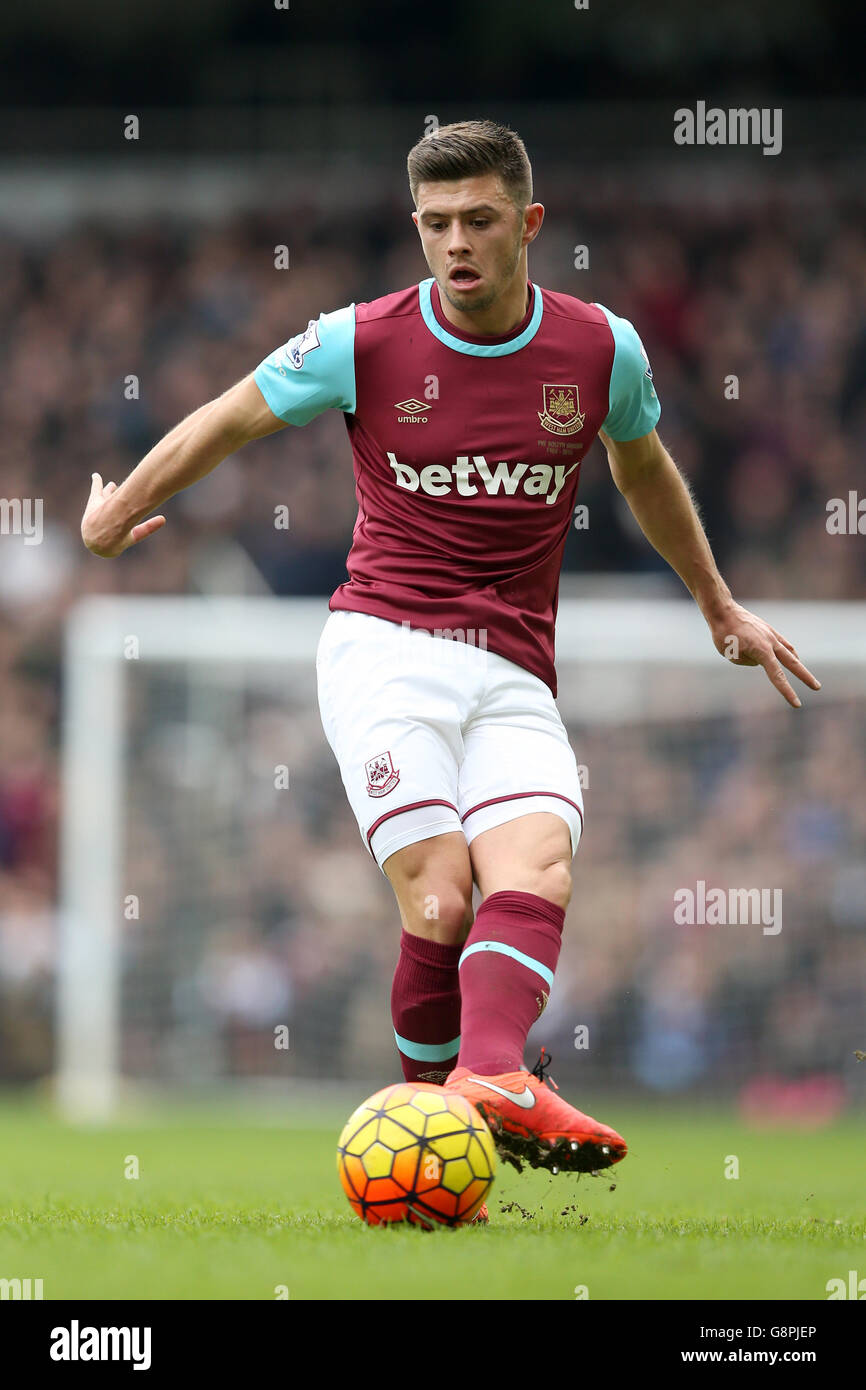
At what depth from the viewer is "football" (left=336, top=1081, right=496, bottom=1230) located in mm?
3760

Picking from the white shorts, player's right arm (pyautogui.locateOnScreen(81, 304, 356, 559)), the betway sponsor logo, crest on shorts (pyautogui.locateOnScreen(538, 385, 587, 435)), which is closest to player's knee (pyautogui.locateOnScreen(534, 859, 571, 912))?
the white shorts

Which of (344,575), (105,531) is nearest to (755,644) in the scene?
(105,531)

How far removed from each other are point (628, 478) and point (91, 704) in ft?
24.8

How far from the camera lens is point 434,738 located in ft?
14.6

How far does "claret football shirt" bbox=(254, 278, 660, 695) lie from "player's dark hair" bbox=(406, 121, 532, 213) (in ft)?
1.05

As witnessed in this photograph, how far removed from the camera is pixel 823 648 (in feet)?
38.7

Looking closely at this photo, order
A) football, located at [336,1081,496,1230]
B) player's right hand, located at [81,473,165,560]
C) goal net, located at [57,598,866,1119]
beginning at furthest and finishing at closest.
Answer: goal net, located at [57,598,866,1119] → player's right hand, located at [81,473,165,560] → football, located at [336,1081,496,1230]

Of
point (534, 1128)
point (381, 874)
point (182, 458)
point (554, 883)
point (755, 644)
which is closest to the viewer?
point (534, 1128)

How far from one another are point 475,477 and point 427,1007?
4.27ft

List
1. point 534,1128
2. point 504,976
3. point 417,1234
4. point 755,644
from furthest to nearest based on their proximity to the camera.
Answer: point 755,644
point 504,976
point 534,1128
point 417,1234

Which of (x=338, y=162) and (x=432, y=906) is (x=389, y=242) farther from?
(x=432, y=906)

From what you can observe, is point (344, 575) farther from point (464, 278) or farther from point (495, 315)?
point (464, 278)

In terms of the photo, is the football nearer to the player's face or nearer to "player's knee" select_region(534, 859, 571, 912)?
"player's knee" select_region(534, 859, 571, 912)

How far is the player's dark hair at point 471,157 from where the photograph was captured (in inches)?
171
